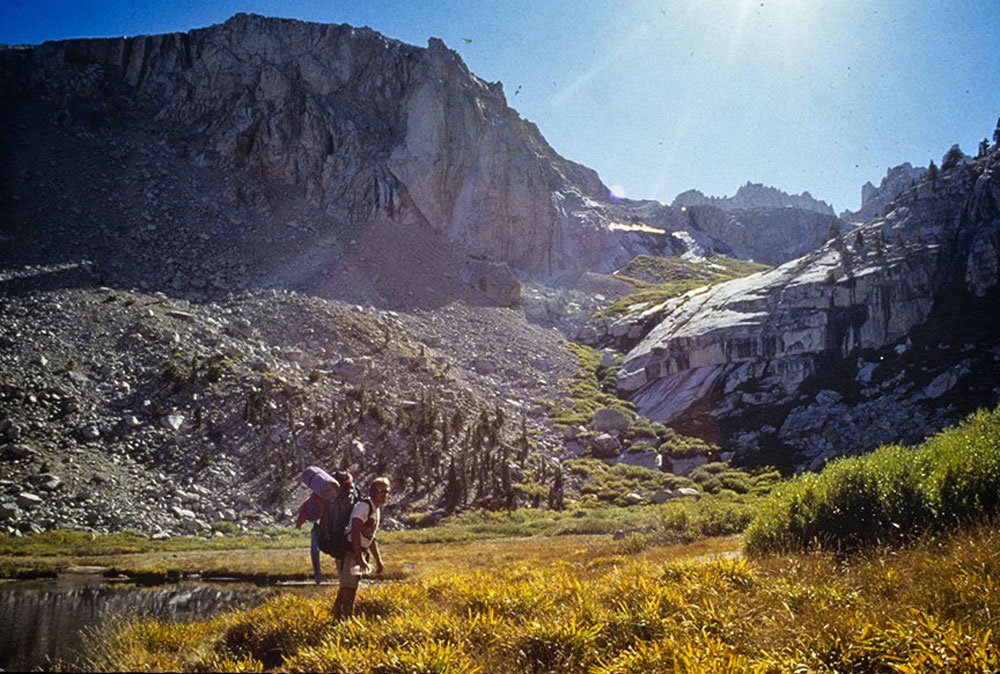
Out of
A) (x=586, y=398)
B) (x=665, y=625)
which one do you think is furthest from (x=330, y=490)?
(x=586, y=398)

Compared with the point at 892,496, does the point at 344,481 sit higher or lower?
higher

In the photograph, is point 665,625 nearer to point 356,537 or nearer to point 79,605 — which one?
point 356,537

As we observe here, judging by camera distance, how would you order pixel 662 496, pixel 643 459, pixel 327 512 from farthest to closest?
pixel 643 459, pixel 662 496, pixel 327 512

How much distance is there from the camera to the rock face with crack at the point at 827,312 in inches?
2058

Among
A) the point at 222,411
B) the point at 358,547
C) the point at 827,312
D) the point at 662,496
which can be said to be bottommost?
the point at 662,496

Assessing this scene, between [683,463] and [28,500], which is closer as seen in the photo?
[28,500]

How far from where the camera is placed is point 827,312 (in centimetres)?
5556

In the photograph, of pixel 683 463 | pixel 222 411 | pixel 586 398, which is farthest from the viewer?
pixel 586 398

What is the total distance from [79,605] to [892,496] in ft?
68.6

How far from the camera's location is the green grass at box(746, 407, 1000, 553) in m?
10.4

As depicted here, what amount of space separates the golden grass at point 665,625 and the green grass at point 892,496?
1.30 metres

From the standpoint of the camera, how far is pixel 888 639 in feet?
16.8

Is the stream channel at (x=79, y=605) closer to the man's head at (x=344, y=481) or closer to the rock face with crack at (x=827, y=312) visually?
the man's head at (x=344, y=481)

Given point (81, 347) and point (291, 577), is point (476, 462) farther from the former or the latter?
point (81, 347)
